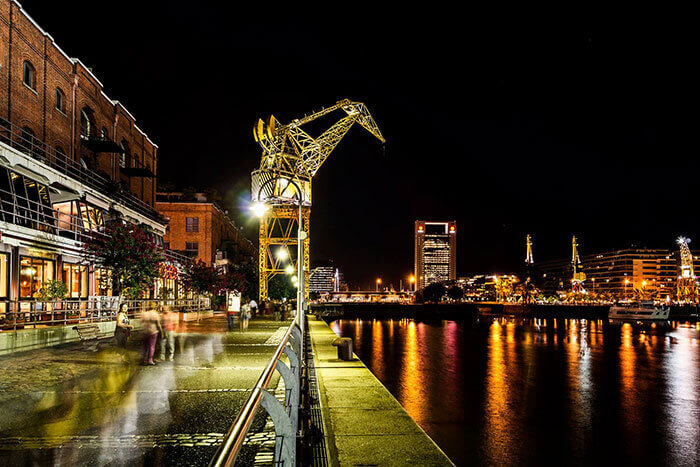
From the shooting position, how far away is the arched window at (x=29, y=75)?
28.8 meters

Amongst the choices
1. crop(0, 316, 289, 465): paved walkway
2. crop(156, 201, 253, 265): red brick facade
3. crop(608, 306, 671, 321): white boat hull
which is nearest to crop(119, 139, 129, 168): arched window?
crop(156, 201, 253, 265): red brick facade

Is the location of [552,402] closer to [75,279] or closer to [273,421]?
[273,421]

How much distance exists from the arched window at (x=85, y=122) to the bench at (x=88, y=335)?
21.1 meters

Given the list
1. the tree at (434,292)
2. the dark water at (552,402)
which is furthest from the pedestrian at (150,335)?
the tree at (434,292)

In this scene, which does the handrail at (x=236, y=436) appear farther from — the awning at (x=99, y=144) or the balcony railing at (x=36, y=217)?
the awning at (x=99, y=144)

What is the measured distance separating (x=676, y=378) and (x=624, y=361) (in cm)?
732

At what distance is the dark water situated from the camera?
14.7 metres

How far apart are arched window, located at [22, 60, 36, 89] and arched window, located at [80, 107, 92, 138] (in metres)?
6.85

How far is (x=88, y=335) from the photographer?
1962 cm

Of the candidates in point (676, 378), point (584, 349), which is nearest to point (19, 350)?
point (676, 378)

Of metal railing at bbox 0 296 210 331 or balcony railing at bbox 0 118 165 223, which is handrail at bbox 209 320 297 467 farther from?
balcony railing at bbox 0 118 165 223

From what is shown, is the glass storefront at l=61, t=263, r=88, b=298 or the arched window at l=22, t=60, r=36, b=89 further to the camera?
the glass storefront at l=61, t=263, r=88, b=298

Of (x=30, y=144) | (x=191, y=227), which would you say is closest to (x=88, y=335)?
(x=30, y=144)

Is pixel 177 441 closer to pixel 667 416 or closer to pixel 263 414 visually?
pixel 263 414
